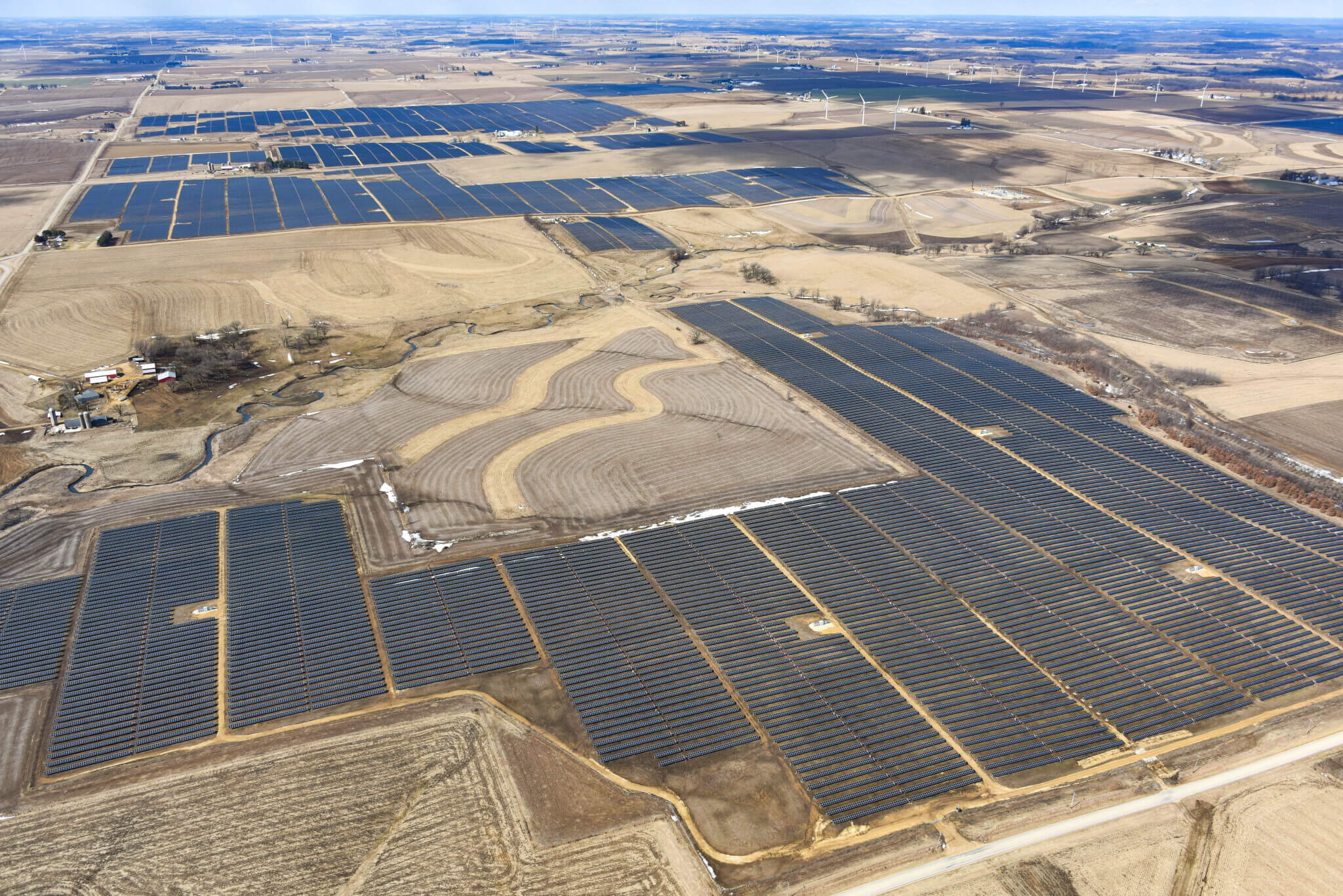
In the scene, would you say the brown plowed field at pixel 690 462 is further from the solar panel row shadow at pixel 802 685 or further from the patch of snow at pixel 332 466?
the patch of snow at pixel 332 466

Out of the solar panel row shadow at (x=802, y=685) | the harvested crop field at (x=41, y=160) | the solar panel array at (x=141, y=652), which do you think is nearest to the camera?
the solar panel row shadow at (x=802, y=685)

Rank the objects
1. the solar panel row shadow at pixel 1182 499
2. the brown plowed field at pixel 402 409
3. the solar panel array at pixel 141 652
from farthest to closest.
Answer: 1. the brown plowed field at pixel 402 409
2. the solar panel row shadow at pixel 1182 499
3. the solar panel array at pixel 141 652

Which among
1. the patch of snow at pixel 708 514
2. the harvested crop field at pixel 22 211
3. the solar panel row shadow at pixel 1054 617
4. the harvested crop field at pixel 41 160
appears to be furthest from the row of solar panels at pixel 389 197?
the solar panel row shadow at pixel 1054 617

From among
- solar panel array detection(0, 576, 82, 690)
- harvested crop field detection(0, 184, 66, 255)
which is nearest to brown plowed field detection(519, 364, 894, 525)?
solar panel array detection(0, 576, 82, 690)

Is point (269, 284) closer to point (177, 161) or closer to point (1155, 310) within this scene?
point (177, 161)

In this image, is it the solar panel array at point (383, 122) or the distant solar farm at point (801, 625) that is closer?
the distant solar farm at point (801, 625)

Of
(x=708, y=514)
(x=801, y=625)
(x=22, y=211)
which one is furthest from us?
(x=22, y=211)

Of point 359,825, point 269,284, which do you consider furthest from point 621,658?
point 269,284
